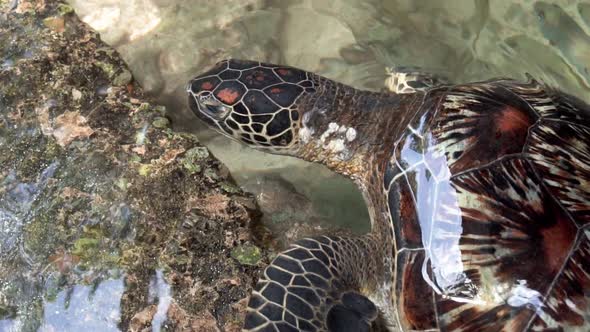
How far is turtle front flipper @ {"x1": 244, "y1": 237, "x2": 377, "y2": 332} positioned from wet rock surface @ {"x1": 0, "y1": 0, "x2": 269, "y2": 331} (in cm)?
16

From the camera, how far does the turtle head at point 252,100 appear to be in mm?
2666

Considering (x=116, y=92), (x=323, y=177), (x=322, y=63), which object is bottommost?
(x=323, y=177)

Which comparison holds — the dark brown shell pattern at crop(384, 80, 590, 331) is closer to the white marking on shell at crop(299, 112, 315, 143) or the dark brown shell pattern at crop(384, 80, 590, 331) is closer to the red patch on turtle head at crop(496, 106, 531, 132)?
the red patch on turtle head at crop(496, 106, 531, 132)

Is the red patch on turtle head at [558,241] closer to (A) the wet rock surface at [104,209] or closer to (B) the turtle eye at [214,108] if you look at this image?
(A) the wet rock surface at [104,209]

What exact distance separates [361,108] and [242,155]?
861 mm

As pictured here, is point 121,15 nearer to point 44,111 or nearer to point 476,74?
point 44,111

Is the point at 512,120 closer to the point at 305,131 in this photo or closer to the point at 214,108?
the point at 305,131

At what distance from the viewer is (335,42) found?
3721 millimetres

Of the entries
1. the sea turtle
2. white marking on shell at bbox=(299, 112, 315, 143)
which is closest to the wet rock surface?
the sea turtle

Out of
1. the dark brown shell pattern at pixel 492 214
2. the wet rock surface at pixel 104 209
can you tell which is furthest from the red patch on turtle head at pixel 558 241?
the wet rock surface at pixel 104 209

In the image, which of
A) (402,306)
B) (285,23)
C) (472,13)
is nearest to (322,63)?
(285,23)

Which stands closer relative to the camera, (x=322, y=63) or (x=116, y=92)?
(x=116, y=92)

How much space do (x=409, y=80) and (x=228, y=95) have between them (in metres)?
1.18

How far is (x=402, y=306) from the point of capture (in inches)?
83.0
